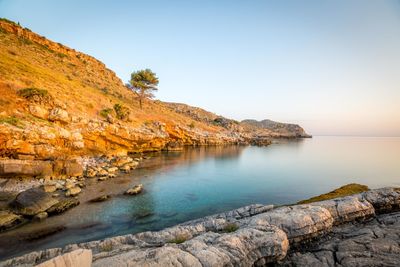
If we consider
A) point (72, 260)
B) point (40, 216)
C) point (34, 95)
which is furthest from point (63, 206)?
point (34, 95)

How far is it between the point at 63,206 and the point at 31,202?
233cm

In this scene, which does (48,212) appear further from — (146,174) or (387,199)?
(387,199)

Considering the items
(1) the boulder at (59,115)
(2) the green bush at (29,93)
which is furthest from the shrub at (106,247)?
(2) the green bush at (29,93)

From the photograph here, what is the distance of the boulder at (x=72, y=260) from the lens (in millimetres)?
5961

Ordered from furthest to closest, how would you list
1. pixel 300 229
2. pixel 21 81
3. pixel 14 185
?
pixel 21 81 → pixel 14 185 → pixel 300 229

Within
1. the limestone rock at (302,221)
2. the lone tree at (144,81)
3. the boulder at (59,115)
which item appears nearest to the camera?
the limestone rock at (302,221)

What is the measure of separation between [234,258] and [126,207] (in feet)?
47.8

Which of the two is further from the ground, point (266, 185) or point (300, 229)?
point (300, 229)

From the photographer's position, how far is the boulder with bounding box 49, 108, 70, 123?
3284 centimetres

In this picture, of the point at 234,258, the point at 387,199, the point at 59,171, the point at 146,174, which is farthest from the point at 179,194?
the point at 387,199

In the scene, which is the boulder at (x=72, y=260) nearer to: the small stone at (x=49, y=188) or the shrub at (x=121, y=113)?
the small stone at (x=49, y=188)

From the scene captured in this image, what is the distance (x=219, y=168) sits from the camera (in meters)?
40.8

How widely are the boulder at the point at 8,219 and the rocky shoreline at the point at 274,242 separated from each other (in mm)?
7271

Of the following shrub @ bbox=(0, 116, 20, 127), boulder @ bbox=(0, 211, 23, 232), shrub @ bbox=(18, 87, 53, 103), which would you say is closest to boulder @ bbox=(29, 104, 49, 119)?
shrub @ bbox=(18, 87, 53, 103)
